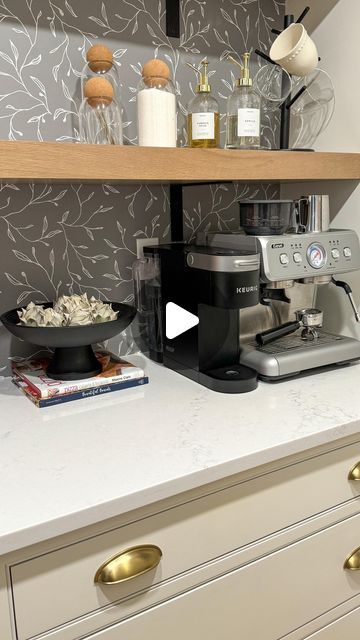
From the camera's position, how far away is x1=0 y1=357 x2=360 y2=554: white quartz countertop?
0.77 metres

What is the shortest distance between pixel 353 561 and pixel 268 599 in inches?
9.0

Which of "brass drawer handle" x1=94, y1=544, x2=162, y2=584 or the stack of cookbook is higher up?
the stack of cookbook

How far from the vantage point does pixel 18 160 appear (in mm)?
892

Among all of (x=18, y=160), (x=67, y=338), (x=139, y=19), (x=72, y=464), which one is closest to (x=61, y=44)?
(x=139, y=19)

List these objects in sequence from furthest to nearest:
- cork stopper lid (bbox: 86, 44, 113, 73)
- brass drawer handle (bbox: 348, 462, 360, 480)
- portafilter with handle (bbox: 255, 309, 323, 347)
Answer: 1. portafilter with handle (bbox: 255, 309, 323, 347)
2. cork stopper lid (bbox: 86, 44, 113, 73)
3. brass drawer handle (bbox: 348, 462, 360, 480)

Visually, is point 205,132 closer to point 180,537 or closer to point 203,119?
point 203,119

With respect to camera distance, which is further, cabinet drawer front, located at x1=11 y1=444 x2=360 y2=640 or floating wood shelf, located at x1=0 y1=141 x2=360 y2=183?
floating wood shelf, located at x1=0 y1=141 x2=360 y2=183

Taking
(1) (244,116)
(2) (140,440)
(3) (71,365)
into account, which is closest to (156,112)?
(1) (244,116)

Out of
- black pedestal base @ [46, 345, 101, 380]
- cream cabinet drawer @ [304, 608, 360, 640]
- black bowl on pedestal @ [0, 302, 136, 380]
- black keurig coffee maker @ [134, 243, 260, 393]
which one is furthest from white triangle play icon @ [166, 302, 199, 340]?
cream cabinet drawer @ [304, 608, 360, 640]

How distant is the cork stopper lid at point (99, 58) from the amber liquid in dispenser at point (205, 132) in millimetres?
216

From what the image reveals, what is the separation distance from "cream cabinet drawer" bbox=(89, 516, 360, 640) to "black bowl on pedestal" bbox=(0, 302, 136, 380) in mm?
510

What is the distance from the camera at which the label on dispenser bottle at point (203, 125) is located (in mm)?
1201

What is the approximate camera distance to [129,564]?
809 mm

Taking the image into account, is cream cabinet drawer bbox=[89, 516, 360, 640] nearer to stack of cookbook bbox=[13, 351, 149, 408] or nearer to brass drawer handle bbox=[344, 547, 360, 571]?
brass drawer handle bbox=[344, 547, 360, 571]
